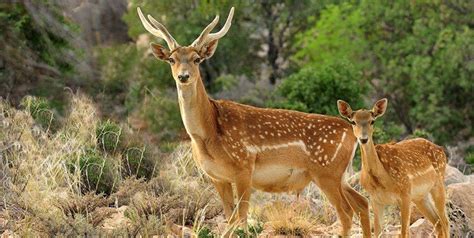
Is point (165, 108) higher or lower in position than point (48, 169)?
lower

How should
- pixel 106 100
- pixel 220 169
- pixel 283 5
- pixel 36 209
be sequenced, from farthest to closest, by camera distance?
1. pixel 283 5
2. pixel 106 100
3. pixel 36 209
4. pixel 220 169

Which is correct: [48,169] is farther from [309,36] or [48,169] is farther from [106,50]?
[106,50]

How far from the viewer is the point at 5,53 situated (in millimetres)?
22969

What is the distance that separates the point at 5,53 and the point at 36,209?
12.8m

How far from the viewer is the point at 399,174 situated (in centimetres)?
1087

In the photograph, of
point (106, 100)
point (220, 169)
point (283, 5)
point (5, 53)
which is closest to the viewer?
point (220, 169)

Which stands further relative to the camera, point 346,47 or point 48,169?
point 346,47

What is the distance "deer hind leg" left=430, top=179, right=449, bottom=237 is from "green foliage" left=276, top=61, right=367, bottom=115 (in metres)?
14.2

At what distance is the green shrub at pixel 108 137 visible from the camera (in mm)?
14523

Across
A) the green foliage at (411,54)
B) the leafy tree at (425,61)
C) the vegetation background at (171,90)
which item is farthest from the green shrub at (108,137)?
the leafy tree at (425,61)

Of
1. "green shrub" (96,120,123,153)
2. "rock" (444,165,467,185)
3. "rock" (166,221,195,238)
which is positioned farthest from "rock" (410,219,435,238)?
"green shrub" (96,120,123,153)

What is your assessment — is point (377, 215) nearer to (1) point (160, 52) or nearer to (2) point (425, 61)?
(1) point (160, 52)

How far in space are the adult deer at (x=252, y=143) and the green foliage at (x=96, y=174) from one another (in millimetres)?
2736

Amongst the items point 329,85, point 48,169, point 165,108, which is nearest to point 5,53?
point 165,108
